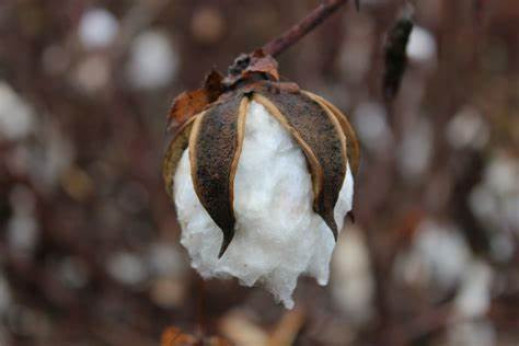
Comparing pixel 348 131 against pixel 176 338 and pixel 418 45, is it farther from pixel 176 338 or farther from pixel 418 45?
pixel 418 45

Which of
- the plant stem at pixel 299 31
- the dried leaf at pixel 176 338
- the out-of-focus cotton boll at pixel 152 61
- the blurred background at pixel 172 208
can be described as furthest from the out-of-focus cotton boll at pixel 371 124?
the plant stem at pixel 299 31

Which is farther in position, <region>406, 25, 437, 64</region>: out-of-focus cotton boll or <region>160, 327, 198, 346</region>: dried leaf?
<region>406, 25, 437, 64</region>: out-of-focus cotton boll

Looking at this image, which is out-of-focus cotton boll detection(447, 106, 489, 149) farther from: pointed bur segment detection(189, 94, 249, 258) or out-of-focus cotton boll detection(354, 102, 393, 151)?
pointed bur segment detection(189, 94, 249, 258)

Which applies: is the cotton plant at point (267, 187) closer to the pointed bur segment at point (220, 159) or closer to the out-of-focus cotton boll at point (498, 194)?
the pointed bur segment at point (220, 159)

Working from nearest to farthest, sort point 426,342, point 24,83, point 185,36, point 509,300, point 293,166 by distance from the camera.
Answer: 1. point 293,166
2. point 509,300
3. point 426,342
4. point 24,83
5. point 185,36

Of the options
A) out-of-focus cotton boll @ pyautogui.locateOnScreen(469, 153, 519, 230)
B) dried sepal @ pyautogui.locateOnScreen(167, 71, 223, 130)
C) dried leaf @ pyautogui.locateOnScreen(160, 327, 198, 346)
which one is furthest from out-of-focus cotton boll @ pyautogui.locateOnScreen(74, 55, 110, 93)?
dried sepal @ pyautogui.locateOnScreen(167, 71, 223, 130)

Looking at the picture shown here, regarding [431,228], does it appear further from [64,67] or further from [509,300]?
[64,67]

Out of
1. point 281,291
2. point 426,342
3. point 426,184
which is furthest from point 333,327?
point 281,291
